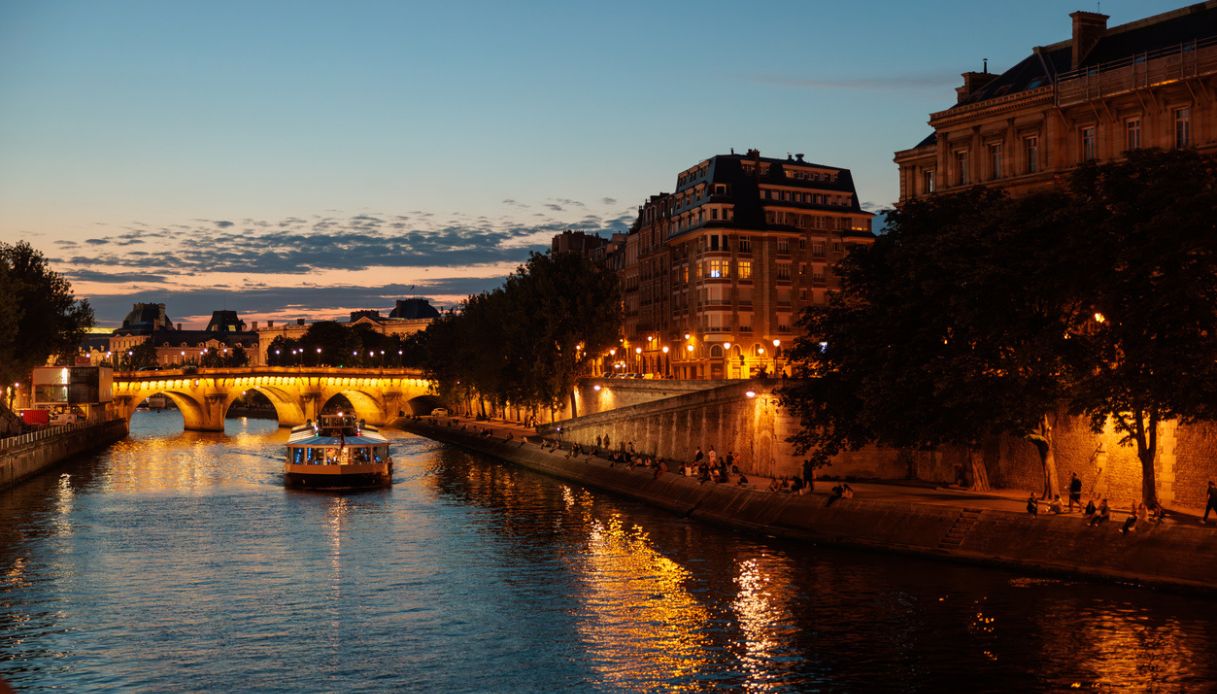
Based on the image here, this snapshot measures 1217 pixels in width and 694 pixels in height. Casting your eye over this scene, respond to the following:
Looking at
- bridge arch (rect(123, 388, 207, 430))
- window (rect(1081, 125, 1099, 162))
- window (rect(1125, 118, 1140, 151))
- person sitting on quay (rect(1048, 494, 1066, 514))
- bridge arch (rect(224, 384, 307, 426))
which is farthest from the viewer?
bridge arch (rect(224, 384, 307, 426))

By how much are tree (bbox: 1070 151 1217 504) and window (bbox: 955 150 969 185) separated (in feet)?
79.9

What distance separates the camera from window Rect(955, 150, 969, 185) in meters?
71.9

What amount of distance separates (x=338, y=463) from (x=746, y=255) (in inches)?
1861

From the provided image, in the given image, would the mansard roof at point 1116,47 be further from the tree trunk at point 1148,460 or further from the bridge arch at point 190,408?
the bridge arch at point 190,408

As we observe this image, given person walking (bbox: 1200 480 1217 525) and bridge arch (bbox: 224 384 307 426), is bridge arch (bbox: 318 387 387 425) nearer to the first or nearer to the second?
bridge arch (bbox: 224 384 307 426)

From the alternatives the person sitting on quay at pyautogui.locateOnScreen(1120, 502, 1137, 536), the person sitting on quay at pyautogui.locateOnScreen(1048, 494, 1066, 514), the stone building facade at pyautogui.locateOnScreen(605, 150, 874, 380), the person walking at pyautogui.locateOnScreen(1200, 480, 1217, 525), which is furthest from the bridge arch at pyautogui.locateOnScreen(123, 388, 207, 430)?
the person walking at pyautogui.locateOnScreen(1200, 480, 1217, 525)

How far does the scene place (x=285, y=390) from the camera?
165625 mm

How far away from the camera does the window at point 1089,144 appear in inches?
2518

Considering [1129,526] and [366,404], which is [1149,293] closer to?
[1129,526]

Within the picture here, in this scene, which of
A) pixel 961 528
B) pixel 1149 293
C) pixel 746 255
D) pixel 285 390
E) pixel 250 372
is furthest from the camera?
pixel 285 390

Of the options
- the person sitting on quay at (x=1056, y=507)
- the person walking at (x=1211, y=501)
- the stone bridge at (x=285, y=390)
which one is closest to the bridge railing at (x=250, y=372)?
the stone bridge at (x=285, y=390)

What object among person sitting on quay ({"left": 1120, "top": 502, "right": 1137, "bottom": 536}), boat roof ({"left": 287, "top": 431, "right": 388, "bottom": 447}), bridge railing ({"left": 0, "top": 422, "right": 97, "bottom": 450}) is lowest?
person sitting on quay ({"left": 1120, "top": 502, "right": 1137, "bottom": 536})

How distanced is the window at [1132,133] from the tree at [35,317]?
261 feet

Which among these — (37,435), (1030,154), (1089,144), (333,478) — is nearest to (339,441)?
(333,478)
